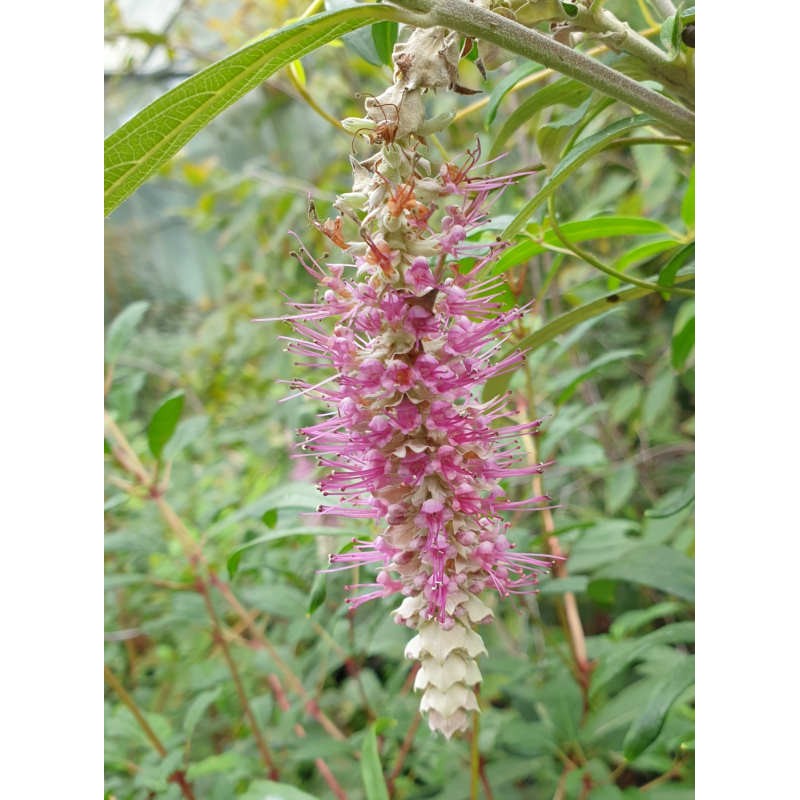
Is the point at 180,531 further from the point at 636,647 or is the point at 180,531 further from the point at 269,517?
the point at 636,647

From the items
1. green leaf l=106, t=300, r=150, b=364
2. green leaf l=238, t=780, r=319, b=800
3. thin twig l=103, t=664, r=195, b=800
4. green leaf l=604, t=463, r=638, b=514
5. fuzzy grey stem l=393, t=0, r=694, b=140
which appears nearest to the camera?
fuzzy grey stem l=393, t=0, r=694, b=140

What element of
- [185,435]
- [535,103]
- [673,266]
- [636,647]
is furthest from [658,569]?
[185,435]

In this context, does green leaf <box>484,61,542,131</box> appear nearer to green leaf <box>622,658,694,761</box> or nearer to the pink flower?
the pink flower

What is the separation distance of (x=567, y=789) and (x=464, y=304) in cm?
56

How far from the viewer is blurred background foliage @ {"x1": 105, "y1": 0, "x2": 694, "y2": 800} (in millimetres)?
670

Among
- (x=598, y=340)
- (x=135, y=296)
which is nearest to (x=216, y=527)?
(x=598, y=340)

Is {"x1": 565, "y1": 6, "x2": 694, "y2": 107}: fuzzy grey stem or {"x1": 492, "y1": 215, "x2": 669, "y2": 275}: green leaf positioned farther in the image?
{"x1": 492, "y1": 215, "x2": 669, "y2": 275}: green leaf

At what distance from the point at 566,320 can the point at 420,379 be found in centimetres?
21

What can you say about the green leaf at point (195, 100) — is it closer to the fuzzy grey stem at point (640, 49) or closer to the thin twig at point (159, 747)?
the fuzzy grey stem at point (640, 49)

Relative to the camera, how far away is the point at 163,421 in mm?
778

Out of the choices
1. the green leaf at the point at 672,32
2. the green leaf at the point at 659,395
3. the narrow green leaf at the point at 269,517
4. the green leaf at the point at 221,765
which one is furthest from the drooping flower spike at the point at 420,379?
the green leaf at the point at 659,395

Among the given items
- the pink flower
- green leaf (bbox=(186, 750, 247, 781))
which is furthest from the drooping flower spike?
green leaf (bbox=(186, 750, 247, 781))

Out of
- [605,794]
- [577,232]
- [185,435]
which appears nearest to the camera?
[577,232]

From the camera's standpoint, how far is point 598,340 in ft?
4.40
